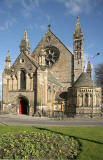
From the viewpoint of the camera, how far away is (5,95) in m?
31.2

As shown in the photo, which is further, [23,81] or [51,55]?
[51,55]

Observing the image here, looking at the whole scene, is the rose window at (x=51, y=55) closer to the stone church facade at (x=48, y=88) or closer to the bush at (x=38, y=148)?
the stone church facade at (x=48, y=88)

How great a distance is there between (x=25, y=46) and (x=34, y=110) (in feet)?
61.5

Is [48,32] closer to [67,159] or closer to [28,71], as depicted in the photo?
[28,71]

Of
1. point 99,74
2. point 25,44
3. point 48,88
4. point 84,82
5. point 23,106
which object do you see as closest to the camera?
point 84,82

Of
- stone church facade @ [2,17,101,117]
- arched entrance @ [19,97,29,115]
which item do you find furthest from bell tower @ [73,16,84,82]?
arched entrance @ [19,97,29,115]

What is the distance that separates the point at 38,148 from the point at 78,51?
103 feet

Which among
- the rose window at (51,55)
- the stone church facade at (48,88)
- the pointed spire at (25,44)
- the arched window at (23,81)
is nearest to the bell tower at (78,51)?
the stone church facade at (48,88)

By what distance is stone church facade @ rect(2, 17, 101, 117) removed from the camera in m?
28.5

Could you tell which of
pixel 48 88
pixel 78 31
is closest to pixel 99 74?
pixel 78 31

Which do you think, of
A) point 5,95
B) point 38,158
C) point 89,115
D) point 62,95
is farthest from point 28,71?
point 38,158

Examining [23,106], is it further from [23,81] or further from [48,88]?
[48,88]

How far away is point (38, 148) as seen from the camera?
8055 mm

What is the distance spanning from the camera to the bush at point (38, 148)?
24.5ft
